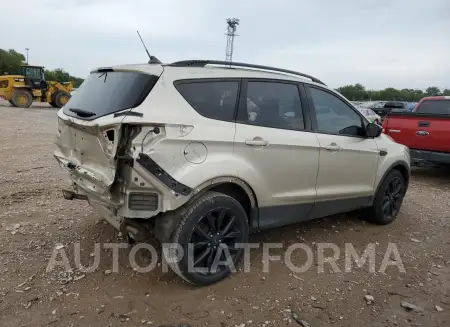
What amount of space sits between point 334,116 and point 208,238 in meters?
1.99

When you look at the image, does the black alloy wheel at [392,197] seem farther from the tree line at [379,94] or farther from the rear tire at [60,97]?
the tree line at [379,94]

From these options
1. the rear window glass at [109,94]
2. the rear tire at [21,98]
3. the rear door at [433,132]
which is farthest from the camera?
the rear tire at [21,98]

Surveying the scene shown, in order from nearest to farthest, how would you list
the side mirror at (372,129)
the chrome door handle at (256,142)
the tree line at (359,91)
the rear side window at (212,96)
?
the rear side window at (212,96), the chrome door handle at (256,142), the side mirror at (372,129), the tree line at (359,91)

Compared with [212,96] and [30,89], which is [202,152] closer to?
[212,96]

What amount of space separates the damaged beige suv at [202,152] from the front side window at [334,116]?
2 cm

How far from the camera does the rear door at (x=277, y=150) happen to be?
10.9ft

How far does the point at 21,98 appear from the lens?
74.5ft

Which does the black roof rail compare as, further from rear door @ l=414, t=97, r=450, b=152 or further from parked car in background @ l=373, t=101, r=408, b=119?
parked car in background @ l=373, t=101, r=408, b=119

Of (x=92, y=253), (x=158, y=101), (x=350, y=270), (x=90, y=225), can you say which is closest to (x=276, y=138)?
(x=158, y=101)

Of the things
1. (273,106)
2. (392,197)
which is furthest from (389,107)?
(273,106)

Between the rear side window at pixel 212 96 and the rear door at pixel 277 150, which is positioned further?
the rear door at pixel 277 150

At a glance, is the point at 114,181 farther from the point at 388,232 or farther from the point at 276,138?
the point at 388,232

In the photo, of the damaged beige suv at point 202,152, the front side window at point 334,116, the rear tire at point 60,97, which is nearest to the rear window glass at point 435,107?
the front side window at point 334,116

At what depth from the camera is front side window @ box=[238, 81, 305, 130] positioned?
3453 millimetres
